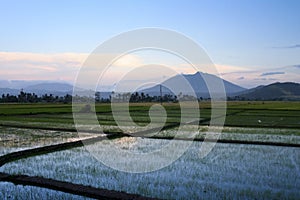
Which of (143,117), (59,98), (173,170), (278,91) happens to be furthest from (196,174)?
(278,91)

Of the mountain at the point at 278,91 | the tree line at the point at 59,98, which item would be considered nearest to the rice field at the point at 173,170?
the tree line at the point at 59,98

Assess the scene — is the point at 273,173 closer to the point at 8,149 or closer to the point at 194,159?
the point at 194,159

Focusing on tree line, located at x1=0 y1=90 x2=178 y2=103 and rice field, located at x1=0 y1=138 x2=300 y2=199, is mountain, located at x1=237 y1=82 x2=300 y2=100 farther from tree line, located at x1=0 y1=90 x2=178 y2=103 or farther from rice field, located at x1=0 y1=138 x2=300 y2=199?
rice field, located at x1=0 y1=138 x2=300 y2=199

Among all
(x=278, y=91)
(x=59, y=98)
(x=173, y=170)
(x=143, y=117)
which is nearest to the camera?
(x=173, y=170)

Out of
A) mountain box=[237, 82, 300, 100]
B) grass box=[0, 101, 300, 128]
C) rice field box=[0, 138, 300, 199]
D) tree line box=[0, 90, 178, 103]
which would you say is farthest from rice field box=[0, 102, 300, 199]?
mountain box=[237, 82, 300, 100]

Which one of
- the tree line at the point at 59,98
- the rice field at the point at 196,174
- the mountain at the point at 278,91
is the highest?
the mountain at the point at 278,91

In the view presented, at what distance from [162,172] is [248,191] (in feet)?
8.17

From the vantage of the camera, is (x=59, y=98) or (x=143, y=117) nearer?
(x=143, y=117)

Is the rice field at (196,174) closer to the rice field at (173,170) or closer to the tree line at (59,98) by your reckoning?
the rice field at (173,170)

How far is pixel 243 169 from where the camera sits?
8.87 meters

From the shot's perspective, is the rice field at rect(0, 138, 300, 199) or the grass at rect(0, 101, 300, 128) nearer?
the rice field at rect(0, 138, 300, 199)

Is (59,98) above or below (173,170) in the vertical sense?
above

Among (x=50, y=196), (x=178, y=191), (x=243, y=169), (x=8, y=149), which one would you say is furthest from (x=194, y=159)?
(x=8, y=149)

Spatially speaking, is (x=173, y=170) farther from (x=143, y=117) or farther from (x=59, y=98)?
(x=59, y=98)
